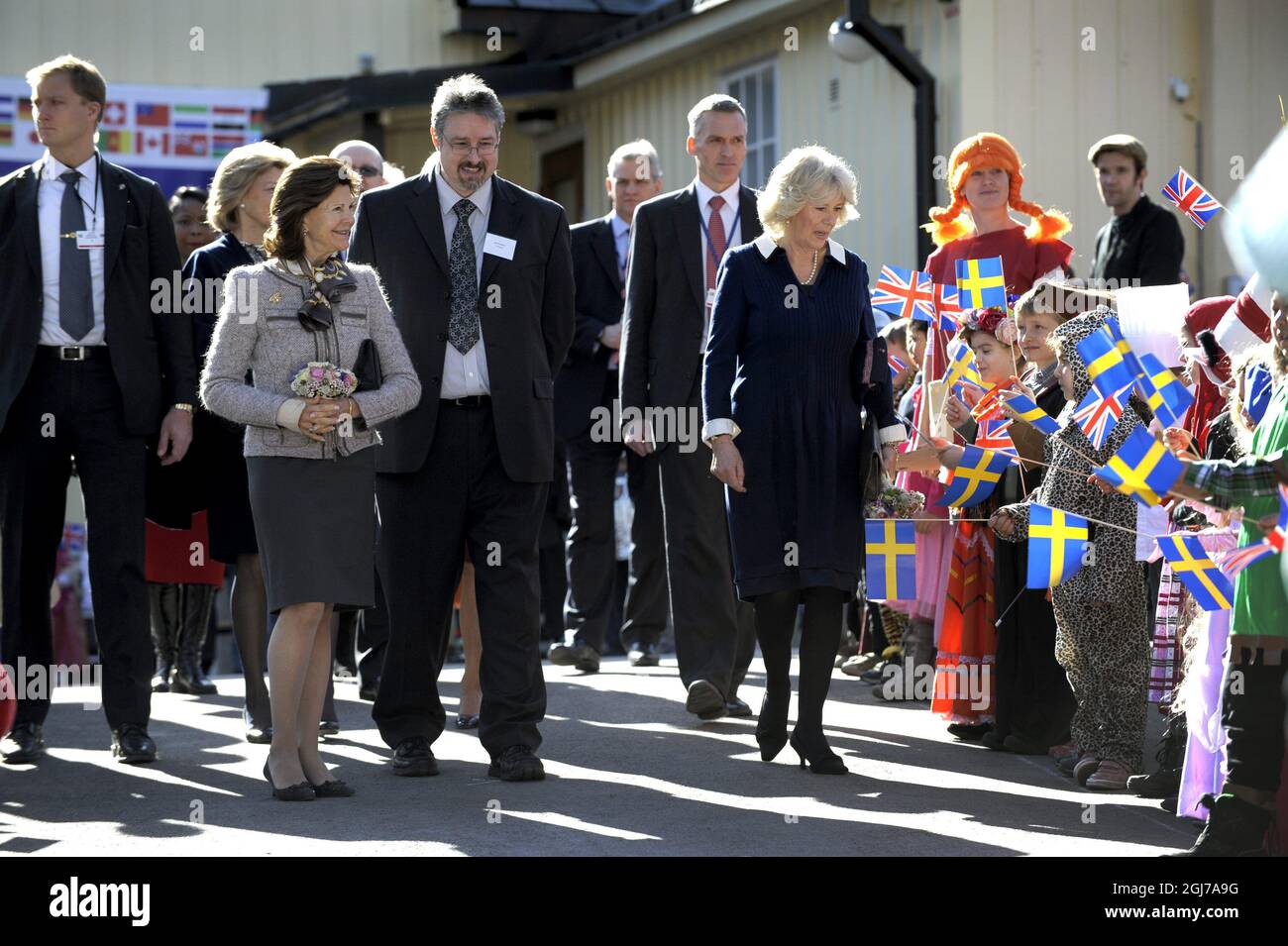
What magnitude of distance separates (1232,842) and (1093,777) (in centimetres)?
144

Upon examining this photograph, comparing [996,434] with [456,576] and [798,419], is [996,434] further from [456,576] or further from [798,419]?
[456,576]

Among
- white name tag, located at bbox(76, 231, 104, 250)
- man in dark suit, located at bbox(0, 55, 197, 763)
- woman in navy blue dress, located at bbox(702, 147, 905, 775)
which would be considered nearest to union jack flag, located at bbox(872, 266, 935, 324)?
woman in navy blue dress, located at bbox(702, 147, 905, 775)

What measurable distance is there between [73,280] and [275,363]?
1.35 metres

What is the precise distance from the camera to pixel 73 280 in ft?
23.1

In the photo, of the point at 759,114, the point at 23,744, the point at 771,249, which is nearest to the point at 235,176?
the point at 771,249

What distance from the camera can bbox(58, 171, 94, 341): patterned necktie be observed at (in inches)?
277

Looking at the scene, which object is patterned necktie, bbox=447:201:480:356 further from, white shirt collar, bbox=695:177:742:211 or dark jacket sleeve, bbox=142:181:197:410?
white shirt collar, bbox=695:177:742:211

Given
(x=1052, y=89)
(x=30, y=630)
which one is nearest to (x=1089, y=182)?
(x=1052, y=89)

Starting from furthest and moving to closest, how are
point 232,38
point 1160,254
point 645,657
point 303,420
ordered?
point 232,38 → point 645,657 → point 1160,254 → point 303,420

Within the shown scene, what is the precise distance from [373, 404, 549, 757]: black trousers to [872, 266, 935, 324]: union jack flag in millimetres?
2066

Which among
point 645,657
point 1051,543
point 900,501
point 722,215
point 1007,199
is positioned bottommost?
point 645,657

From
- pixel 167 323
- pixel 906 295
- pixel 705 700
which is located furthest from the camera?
pixel 906 295

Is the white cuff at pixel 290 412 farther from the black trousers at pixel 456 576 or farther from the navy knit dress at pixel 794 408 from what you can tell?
the navy knit dress at pixel 794 408

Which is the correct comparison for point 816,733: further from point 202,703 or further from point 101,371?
point 202,703
